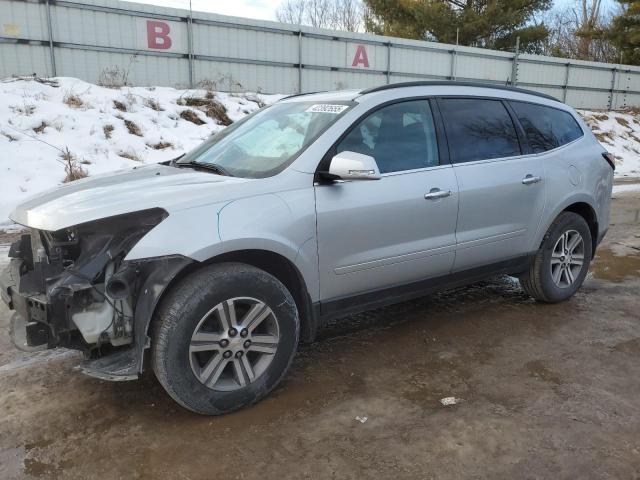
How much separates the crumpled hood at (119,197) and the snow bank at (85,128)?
492 centimetres

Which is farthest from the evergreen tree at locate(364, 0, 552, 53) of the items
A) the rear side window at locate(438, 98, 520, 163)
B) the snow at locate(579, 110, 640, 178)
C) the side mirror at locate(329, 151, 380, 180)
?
the side mirror at locate(329, 151, 380, 180)

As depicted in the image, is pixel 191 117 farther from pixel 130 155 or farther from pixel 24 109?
pixel 24 109

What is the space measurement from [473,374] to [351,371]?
760 millimetres

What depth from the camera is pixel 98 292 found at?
2674 mm

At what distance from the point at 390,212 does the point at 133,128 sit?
9.15m

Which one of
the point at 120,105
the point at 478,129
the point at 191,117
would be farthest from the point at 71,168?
the point at 478,129

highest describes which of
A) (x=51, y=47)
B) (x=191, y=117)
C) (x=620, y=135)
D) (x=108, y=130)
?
(x=51, y=47)

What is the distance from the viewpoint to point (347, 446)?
268 centimetres

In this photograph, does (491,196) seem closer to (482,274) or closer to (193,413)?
(482,274)

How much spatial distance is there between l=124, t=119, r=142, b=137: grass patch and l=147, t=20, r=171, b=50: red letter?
13.0ft

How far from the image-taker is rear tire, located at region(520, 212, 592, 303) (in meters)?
4.50

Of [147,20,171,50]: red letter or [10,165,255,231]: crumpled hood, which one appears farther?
[147,20,171,50]: red letter

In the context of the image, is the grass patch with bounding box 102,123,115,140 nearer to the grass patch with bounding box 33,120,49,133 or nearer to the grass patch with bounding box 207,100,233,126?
the grass patch with bounding box 33,120,49,133

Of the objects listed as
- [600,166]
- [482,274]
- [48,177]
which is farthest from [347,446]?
[48,177]
